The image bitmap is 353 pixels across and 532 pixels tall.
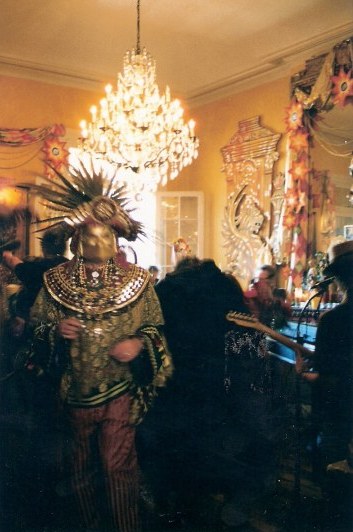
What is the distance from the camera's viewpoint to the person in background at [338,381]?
5.12 ft

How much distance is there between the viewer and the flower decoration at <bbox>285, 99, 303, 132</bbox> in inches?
168

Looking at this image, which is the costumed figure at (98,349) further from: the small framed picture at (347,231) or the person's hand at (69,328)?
the small framed picture at (347,231)

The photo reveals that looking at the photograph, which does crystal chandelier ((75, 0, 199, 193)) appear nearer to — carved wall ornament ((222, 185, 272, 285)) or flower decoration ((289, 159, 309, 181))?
flower decoration ((289, 159, 309, 181))

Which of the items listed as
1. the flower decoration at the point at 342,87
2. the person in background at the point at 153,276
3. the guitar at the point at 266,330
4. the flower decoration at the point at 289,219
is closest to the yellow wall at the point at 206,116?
the flower decoration at the point at 289,219

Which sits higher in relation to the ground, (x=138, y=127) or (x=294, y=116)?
(x=294, y=116)

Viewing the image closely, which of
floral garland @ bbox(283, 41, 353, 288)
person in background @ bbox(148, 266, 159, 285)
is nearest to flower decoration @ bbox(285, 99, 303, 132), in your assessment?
floral garland @ bbox(283, 41, 353, 288)

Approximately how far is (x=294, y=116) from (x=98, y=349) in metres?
3.46

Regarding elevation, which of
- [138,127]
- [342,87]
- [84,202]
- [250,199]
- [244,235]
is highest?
[342,87]

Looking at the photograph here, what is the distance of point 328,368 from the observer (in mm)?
1598

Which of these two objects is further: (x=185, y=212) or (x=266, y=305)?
(x=185, y=212)

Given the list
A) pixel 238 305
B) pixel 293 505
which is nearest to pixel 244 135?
pixel 238 305

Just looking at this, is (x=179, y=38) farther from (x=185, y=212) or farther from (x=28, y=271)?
(x=28, y=271)

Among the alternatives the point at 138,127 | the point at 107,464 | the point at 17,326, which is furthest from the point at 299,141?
the point at 107,464

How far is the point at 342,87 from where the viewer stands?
3.79 m
